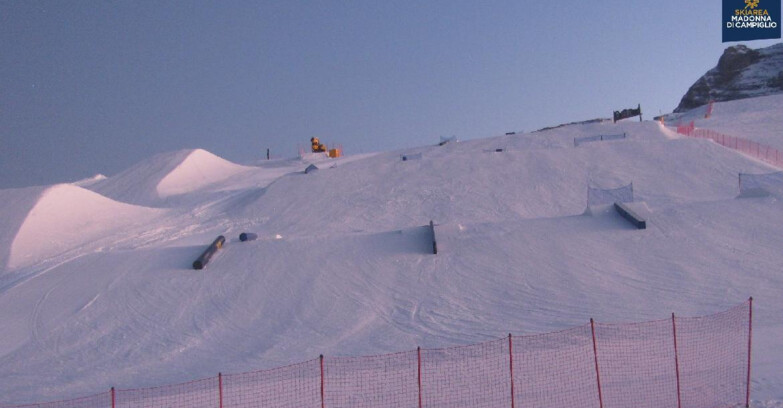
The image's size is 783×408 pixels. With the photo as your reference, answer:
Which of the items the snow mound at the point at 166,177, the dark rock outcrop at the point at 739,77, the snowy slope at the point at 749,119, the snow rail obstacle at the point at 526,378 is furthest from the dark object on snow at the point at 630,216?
the dark rock outcrop at the point at 739,77

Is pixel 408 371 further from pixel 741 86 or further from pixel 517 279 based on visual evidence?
pixel 741 86

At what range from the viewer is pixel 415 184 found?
26812 millimetres

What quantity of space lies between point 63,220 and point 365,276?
14837mm

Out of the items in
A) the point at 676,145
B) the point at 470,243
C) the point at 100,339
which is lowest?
the point at 100,339

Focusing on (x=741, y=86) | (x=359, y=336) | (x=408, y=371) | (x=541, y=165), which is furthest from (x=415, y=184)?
(x=741, y=86)

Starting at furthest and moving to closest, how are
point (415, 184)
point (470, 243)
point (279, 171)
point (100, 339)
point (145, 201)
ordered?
point (279, 171), point (145, 201), point (415, 184), point (470, 243), point (100, 339)

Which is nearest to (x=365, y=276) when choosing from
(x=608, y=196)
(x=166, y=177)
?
(x=608, y=196)

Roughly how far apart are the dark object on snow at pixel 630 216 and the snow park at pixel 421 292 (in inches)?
2.9

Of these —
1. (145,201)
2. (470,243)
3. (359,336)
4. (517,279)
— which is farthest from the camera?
(145,201)

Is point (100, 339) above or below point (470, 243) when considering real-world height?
below

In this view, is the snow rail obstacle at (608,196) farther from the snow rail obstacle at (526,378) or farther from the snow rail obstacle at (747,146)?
the snow rail obstacle at (747,146)

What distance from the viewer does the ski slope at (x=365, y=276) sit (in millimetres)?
12633

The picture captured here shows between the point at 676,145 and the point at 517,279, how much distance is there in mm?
16865

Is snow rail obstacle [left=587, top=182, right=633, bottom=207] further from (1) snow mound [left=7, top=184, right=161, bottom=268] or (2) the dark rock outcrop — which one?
(2) the dark rock outcrop
